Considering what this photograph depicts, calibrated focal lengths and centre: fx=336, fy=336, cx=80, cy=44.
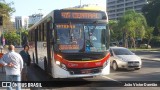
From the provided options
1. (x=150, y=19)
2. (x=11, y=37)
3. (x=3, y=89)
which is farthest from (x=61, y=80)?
(x=11, y=37)

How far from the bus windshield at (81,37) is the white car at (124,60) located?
6004 millimetres

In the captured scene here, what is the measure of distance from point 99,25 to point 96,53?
1.23 m

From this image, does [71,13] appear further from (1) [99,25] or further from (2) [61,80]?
A: (2) [61,80]

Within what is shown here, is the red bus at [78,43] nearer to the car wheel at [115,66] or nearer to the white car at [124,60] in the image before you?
the white car at [124,60]

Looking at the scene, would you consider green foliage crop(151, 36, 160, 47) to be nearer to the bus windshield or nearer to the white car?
the white car

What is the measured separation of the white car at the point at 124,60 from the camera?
1978 cm

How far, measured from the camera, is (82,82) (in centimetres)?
1511

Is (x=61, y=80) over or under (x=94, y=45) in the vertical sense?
under

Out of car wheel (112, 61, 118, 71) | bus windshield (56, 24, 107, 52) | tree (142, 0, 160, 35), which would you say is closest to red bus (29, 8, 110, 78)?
bus windshield (56, 24, 107, 52)

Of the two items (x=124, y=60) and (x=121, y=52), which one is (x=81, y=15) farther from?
(x=121, y=52)

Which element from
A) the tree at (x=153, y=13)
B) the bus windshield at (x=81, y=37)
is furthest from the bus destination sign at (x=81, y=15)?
the tree at (x=153, y=13)

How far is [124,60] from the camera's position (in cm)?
1998

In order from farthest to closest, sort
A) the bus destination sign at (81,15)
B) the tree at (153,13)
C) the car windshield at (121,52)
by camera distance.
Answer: the tree at (153,13) < the car windshield at (121,52) < the bus destination sign at (81,15)

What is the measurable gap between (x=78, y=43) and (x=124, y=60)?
6.88 meters
